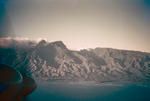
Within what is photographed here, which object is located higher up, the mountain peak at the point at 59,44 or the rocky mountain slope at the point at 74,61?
the mountain peak at the point at 59,44

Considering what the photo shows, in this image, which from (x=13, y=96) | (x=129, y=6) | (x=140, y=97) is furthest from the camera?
(x=129, y=6)

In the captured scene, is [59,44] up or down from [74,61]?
up

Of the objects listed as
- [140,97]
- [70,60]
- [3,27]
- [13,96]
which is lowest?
[140,97]

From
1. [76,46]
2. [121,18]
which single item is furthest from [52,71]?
[121,18]

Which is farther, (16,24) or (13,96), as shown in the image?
(16,24)

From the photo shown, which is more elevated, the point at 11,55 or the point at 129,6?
the point at 129,6

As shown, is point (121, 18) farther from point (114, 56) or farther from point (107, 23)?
point (114, 56)

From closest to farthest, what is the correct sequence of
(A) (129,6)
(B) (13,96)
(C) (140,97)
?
(B) (13,96)
(C) (140,97)
(A) (129,6)

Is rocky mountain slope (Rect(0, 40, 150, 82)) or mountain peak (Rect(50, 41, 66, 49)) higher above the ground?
mountain peak (Rect(50, 41, 66, 49))
